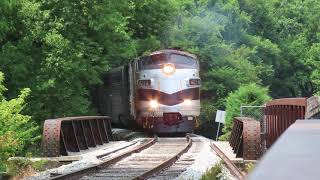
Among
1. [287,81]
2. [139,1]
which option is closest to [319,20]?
[287,81]

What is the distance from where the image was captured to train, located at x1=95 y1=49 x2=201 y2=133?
2764 centimetres

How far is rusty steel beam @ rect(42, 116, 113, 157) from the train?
3.93m

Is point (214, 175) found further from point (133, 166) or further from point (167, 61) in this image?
point (167, 61)

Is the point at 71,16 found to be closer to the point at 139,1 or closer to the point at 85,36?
the point at 85,36

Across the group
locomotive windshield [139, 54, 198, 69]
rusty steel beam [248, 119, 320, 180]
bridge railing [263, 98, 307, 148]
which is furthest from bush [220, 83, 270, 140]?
rusty steel beam [248, 119, 320, 180]

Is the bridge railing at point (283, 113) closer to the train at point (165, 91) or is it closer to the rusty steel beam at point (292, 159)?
the rusty steel beam at point (292, 159)

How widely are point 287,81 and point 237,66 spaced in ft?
57.0

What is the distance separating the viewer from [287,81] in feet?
205

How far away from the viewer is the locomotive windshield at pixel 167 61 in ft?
90.7

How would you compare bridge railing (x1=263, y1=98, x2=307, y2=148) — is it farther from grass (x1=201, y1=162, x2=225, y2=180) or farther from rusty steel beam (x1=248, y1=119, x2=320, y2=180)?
rusty steel beam (x1=248, y1=119, x2=320, y2=180)

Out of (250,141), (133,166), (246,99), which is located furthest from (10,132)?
(246,99)

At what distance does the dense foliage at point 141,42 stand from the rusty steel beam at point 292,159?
71.4 feet

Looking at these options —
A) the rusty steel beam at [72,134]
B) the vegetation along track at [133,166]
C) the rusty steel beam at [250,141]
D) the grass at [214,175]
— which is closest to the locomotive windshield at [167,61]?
the rusty steel beam at [72,134]

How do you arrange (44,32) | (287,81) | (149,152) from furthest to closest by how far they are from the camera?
(287,81) → (44,32) → (149,152)
